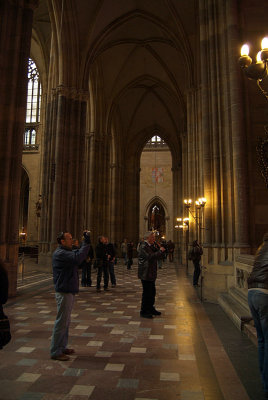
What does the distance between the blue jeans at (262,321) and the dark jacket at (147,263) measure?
3163 millimetres

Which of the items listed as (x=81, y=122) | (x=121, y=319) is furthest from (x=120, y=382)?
(x=81, y=122)

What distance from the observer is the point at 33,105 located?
29594 millimetres

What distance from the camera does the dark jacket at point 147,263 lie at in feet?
20.4

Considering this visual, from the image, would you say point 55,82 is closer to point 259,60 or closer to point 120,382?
point 259,60

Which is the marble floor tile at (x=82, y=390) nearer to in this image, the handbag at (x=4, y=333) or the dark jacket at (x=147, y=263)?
the handbag at (x=4, y=333)

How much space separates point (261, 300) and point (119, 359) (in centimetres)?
202

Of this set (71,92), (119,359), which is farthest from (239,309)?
(71,92)

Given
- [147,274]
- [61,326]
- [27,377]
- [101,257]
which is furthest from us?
[101,257]

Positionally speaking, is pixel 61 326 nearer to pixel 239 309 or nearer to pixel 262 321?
pixel 262 321

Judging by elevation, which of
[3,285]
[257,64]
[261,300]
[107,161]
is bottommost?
[261,300]

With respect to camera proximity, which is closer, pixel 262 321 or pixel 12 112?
pixel 262 321

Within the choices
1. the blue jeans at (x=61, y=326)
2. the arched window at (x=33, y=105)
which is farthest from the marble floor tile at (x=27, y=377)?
the arched window at (x=33, y=105)

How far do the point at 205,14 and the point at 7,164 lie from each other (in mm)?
7595

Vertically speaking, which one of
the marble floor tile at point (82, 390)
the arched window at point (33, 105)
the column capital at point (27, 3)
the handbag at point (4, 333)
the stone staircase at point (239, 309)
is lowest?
the marble floor tile at point (82, 390)
